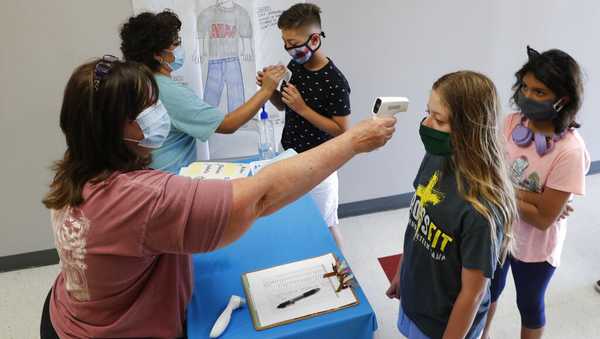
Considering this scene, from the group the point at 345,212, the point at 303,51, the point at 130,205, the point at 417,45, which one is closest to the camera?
the point at 130,205

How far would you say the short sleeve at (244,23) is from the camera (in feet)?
8.03

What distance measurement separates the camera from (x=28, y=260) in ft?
8.87

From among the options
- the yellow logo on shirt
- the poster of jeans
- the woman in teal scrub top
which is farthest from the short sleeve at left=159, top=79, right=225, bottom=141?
the yellow logo on shirt

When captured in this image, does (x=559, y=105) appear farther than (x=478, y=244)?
Yes

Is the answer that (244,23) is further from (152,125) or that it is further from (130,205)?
(130,205)

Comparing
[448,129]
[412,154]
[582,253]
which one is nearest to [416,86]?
[412,154]

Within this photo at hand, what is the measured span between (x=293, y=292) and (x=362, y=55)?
185 cm

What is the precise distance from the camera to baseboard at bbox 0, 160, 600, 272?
2684 millimetres

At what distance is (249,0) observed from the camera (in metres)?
2.43

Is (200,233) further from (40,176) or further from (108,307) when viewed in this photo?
(40,176)

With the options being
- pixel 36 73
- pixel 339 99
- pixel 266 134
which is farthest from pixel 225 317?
pixel 36 73

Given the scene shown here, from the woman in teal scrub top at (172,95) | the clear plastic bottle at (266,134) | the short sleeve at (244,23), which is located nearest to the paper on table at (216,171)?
the woman in teal scrub top at (172,95)

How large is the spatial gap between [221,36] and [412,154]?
156cm

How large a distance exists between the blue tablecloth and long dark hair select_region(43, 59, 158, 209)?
44 cm
